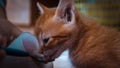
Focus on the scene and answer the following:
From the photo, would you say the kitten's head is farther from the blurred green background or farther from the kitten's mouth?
the blurred green background

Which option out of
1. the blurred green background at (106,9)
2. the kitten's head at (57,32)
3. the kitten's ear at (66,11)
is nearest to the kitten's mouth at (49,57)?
the kitten's head at (57,32)

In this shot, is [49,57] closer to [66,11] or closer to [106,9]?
[66,11]

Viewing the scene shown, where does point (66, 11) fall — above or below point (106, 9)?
above

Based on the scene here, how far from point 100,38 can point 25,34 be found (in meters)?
0.26

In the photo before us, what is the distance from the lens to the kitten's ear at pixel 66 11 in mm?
936

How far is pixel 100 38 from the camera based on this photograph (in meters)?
0.98

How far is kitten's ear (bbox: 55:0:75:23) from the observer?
3.07 ft

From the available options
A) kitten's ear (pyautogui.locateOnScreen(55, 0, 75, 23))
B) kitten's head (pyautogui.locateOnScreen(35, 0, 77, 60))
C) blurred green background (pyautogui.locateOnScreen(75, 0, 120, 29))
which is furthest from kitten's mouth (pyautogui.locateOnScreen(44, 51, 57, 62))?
blurred green background (pyautogui.locateOnScreen(75, 0, 120, 29))

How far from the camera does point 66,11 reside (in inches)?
37.8

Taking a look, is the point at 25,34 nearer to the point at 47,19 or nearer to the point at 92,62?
the point at 47,19

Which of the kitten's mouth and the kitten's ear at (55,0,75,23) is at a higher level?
the kitten's ear at (55,0,75,23)

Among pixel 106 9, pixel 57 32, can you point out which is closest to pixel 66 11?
pixel 57 32

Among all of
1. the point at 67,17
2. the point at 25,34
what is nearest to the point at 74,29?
the point at 67,17

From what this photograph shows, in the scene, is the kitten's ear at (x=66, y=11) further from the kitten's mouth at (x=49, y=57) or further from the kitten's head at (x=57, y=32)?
the kitten's mouth at (x=49, y=57)
